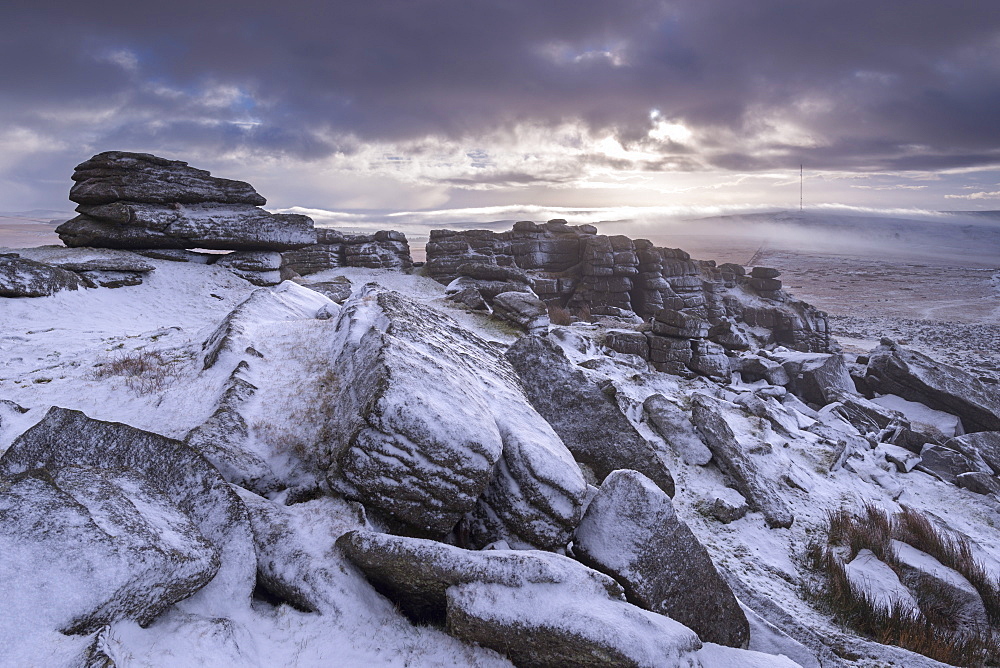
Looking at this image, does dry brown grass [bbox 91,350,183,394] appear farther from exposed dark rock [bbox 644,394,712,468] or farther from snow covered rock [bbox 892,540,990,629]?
snow covered rock [bbox 892,540,990,629]

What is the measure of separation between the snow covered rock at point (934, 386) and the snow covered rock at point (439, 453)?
23.1 m

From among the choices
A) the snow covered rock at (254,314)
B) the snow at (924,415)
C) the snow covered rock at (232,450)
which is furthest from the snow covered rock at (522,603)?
the snow at (924,415)

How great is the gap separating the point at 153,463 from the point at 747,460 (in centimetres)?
1108

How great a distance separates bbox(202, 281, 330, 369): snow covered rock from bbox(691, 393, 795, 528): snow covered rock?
9.82 meters

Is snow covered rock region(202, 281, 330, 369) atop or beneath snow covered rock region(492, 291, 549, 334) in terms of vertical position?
atop

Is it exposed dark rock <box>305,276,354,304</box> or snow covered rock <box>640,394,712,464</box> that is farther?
exposed dark rock <box>305,276,354,304</box>

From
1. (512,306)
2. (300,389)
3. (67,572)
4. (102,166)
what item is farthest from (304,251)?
(67,572)

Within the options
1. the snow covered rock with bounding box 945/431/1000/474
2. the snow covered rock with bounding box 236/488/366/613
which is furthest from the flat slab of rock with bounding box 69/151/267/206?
the snow covered rock with bounding box 945/431/1000/474

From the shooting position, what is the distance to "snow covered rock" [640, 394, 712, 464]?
11523mm

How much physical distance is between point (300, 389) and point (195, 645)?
3921 mm

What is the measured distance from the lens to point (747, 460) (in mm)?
11344

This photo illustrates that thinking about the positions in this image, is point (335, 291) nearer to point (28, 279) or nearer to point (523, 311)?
point (523, 311)

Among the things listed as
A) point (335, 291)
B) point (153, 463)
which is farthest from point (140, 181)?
point (153, 463)

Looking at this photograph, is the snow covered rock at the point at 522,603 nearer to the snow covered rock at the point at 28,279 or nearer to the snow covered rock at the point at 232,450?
the snow covered rock at the point at 232,450
